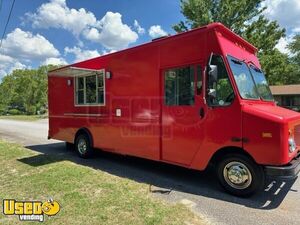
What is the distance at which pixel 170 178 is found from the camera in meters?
6.38

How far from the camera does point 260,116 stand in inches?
186

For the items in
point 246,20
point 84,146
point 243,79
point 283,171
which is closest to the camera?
point 283,171

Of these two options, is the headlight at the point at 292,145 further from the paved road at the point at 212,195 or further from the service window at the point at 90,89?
the service window at the point at 90,89

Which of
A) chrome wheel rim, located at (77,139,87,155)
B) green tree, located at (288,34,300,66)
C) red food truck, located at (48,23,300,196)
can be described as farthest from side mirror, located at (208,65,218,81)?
green tree, located at (288,34,300,66)

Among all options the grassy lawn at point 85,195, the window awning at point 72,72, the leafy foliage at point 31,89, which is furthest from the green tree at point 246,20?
the leafy foliage at point 31,89

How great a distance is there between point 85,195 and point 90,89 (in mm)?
4152

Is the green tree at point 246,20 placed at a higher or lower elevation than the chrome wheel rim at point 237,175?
higher

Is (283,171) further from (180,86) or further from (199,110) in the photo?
(180,86)

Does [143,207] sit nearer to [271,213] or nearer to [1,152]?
[271,213]

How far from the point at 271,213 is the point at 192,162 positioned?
70.0 inches

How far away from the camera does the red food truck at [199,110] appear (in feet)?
15.9

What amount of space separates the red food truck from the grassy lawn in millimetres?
1196

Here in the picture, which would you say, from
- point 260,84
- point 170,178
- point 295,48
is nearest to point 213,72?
point 260,84

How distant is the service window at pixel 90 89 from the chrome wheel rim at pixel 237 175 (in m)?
4.24
